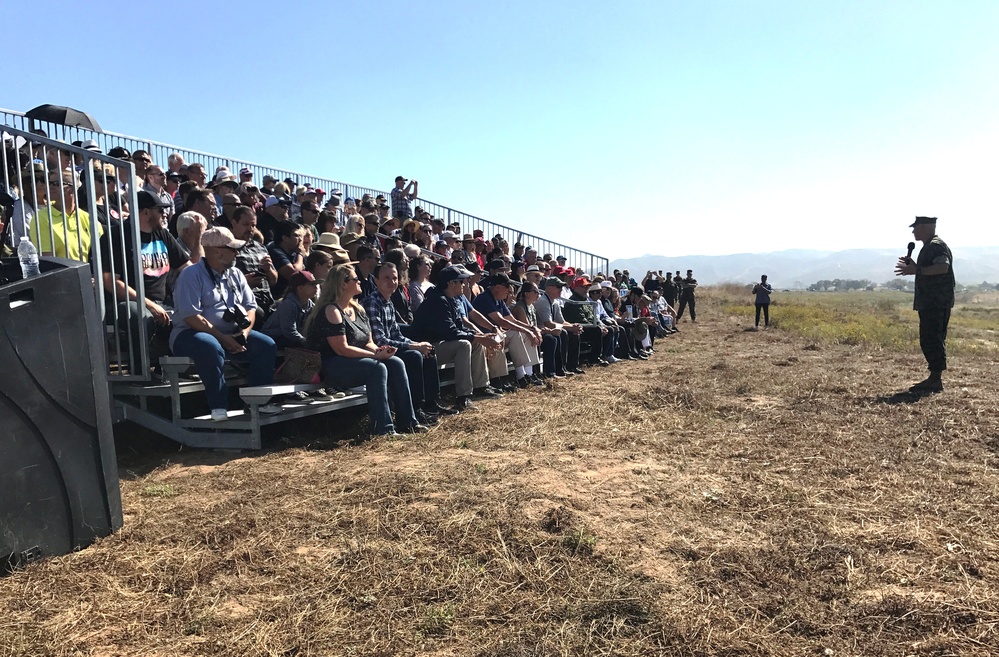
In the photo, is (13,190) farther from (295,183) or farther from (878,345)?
(878,345)

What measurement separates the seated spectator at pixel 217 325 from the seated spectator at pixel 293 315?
294 mm

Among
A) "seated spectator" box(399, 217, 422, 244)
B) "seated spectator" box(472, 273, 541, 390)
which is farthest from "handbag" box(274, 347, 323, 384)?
"seated spectator" box(399, 217, 422, 244)

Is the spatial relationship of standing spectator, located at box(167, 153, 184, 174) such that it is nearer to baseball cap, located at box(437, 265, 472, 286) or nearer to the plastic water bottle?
baseball cap, located at box(437, 265, 472, 286)

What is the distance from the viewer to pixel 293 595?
9.92 ft

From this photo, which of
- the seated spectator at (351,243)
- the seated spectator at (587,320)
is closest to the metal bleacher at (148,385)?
the seated spectator at (351,243)

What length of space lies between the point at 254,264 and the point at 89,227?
6.18 ft

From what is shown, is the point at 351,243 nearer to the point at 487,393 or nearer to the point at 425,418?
the point at 487,393

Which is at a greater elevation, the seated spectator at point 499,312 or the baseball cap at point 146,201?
the baseball cap at point 146,201

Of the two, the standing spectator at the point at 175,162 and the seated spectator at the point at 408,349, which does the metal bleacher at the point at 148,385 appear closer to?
the seated spectator at the point at 408,349

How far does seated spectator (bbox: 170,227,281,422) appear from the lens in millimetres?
5383

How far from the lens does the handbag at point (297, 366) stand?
19.7 feet

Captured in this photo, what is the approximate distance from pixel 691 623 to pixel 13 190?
18.9 ft

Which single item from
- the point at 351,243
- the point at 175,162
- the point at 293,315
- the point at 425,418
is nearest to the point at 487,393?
the point at 425,418

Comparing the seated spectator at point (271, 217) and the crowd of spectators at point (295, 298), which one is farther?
the seated spectator at point (271, 217)
